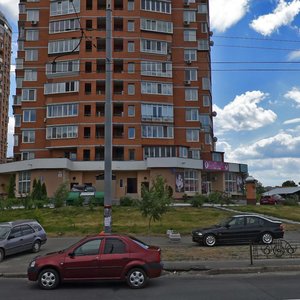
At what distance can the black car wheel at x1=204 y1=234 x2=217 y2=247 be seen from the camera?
20.1 metres

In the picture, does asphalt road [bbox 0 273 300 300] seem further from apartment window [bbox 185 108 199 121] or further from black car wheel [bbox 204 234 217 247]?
apartment window [bbox 185 108 199 121]

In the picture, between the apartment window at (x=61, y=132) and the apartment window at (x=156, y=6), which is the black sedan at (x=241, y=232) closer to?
the apartment window at (x=61, y=132)

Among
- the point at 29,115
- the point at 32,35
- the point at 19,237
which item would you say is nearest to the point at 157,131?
the point at 29,115

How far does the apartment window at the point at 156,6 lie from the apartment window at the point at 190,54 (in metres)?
6.71

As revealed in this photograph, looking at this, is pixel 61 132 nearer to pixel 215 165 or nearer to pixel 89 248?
pixel 215 165

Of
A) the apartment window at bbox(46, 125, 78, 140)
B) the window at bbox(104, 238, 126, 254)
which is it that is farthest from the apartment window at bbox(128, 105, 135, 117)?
the window at bbox(104, 238, 126, 254)

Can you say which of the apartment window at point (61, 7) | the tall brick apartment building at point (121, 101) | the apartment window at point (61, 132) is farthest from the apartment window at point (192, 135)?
the apartment window at point (61, 7)

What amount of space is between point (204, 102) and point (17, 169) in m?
31.9

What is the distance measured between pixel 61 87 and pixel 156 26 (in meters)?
17.3

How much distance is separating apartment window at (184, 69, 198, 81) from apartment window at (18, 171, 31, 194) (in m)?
28.0

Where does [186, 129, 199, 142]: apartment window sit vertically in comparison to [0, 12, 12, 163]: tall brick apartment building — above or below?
below

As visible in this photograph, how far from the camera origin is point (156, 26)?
64312 mm

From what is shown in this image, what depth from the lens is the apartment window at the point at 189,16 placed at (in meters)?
68.1

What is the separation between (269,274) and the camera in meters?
13.1
